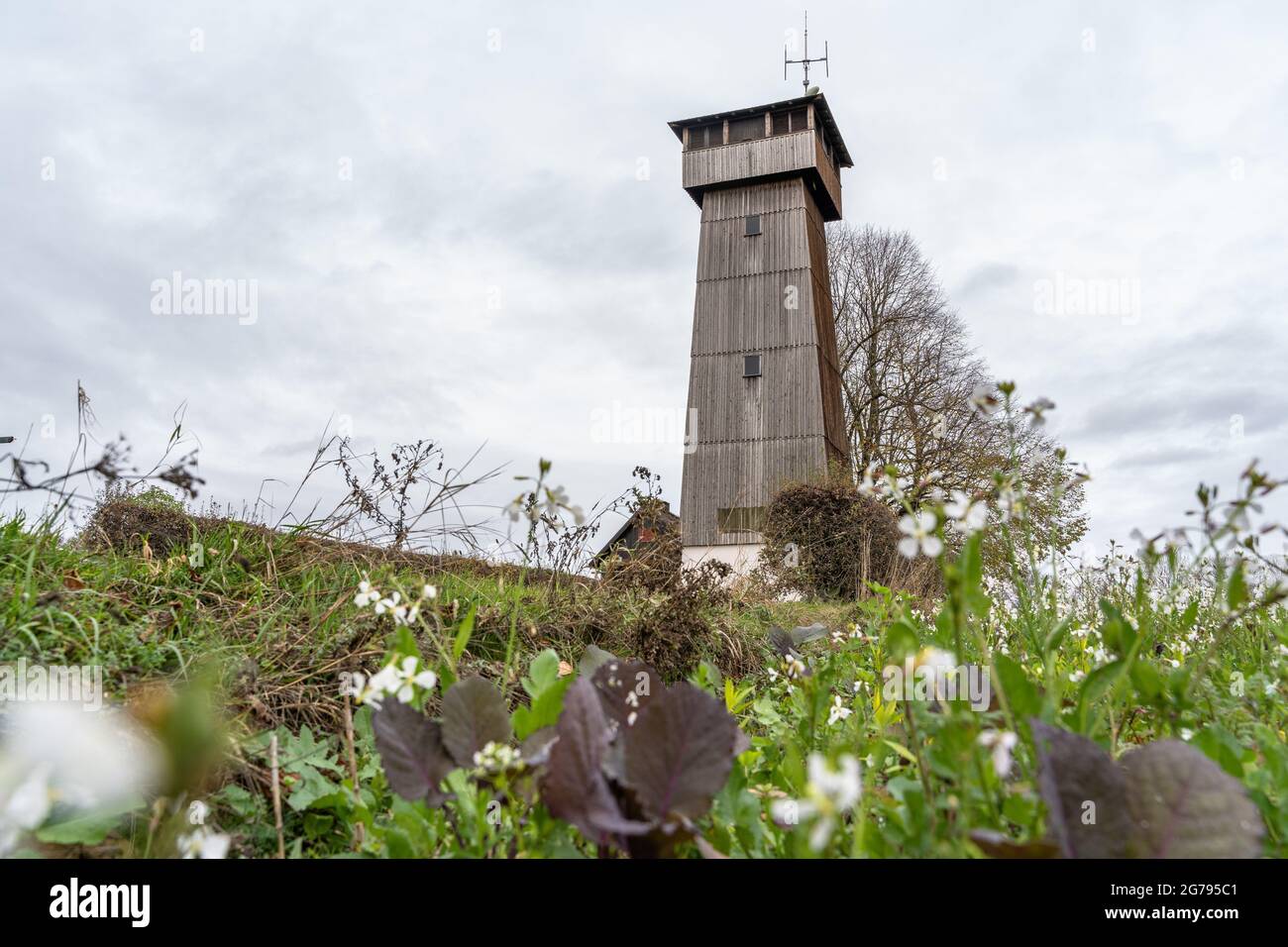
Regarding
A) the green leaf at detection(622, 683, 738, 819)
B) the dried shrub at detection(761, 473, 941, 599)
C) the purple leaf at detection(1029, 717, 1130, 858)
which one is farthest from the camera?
the dried shrub at detection(761, 473, 941, 599)

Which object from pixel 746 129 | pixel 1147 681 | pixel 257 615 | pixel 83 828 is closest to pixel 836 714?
pixel 1147 681

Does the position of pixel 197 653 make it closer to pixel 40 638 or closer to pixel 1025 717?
pixel 40 638

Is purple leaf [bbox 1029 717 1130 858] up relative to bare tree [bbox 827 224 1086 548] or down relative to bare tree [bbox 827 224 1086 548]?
down

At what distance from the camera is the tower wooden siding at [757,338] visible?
1814cm

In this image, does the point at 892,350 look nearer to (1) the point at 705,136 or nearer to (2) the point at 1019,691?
(1) the point at 705,136

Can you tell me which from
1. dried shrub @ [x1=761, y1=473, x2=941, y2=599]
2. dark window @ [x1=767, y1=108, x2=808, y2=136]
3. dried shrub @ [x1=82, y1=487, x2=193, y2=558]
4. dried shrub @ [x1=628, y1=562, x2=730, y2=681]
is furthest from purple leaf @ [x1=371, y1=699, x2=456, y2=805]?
dark window @ [x1=767, y1=108, x2=808, y2=136]

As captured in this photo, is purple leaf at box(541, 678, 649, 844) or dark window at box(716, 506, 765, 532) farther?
dark window at box(716, 506, 765, 532)

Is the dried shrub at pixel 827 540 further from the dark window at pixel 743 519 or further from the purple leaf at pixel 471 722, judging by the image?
the purple leaf at pixel 471 722

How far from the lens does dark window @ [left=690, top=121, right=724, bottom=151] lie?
20109 millimetres

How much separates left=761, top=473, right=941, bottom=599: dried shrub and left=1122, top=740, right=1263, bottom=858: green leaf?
1095 centimetres

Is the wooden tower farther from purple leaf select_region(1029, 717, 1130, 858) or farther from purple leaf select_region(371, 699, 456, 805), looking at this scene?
purple leaf select_region(1029, 717, 1130, 858)
